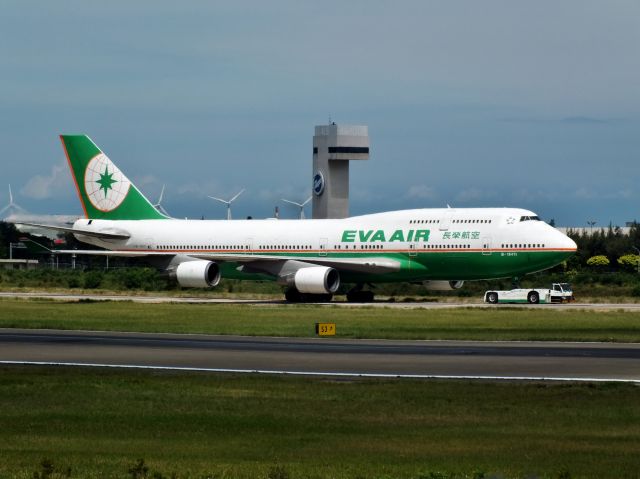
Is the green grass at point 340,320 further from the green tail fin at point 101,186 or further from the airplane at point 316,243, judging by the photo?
the green tail fin at point 101,186

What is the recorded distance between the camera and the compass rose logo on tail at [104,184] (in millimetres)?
81938

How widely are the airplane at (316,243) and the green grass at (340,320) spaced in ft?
18.9

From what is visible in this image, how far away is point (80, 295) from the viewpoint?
81375mm

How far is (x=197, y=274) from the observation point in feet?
235

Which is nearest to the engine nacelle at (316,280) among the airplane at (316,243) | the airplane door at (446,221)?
the airplane at (316,243)

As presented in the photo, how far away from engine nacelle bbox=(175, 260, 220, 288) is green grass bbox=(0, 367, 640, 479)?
142ft

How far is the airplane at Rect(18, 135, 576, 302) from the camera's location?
68.2 m

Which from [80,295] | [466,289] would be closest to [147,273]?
[80,295]

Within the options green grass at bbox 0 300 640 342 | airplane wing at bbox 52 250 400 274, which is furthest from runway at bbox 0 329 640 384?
airplane wing at bbox 52 250 400 274

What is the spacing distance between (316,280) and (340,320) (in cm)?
1778

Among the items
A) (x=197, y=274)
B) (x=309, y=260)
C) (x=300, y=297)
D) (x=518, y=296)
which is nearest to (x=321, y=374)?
(x=197, y=274)

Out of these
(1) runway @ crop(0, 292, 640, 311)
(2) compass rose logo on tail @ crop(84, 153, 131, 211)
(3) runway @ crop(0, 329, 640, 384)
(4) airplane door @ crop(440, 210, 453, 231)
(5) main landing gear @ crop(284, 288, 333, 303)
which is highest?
(2) compass rose logo on tail @ crop(84, 153, 131, 211)

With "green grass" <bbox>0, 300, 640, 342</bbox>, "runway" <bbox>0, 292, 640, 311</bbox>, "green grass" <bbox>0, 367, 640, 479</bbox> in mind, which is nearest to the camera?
"green grass" <bbox>0, 367, 640, 479</bbox>

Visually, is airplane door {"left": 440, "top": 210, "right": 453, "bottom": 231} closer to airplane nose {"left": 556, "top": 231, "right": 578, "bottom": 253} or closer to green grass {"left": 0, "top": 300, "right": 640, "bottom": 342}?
airplane nose {"left": 556, "top": 231, "right": 578, "bottom": 253}
